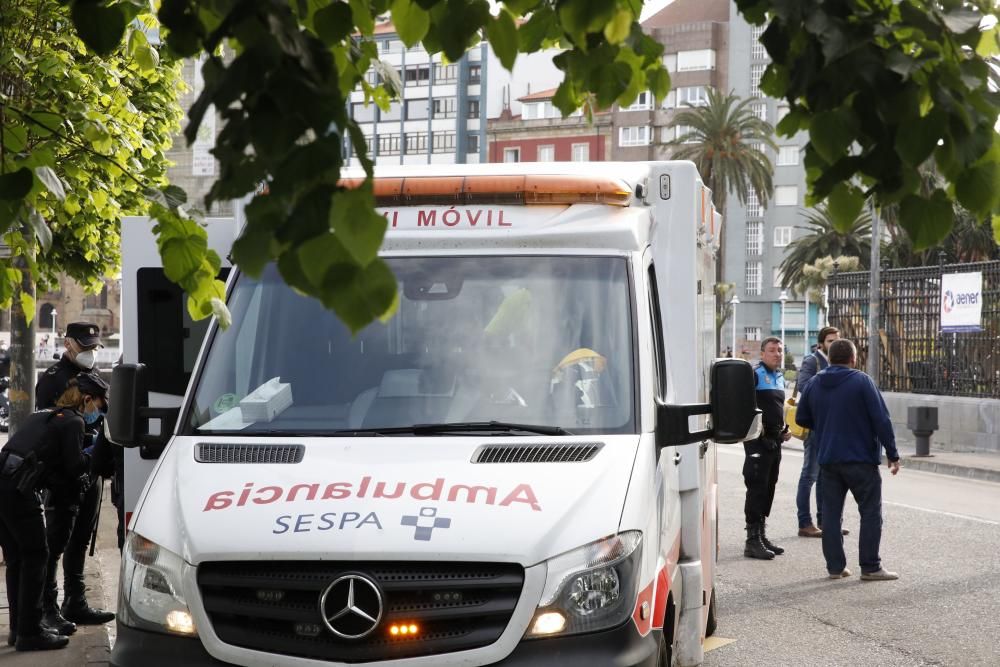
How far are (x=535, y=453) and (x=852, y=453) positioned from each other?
6197mm

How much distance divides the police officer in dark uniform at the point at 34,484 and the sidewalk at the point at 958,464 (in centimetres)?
1686

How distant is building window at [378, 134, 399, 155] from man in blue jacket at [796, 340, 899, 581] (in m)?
96.1

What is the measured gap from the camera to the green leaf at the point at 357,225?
8.27 ft

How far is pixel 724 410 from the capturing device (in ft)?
18.1

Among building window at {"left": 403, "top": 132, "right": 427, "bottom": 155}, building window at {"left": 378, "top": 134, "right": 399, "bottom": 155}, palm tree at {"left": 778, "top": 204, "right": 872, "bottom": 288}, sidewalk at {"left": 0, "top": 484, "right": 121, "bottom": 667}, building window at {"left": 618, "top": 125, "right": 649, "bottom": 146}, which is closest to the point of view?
sidewalk at {"left": 0, "top": 484, "right": 121, "bottom": 667}

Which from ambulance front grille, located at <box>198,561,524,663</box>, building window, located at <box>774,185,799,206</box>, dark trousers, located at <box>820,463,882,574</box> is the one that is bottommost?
dark trousers, located at <box>820,463,882,574</box>

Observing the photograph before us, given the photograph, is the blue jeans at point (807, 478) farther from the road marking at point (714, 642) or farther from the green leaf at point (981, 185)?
the green leaf at point (981, 185)

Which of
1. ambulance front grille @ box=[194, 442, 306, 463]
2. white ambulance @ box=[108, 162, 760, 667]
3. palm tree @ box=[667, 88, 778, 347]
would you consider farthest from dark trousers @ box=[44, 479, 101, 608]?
palm tree @ box=[667, 88, 778, 347]

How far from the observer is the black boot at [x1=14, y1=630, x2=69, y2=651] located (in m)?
7.74

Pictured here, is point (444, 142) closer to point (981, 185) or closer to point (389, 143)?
point (389, 143)

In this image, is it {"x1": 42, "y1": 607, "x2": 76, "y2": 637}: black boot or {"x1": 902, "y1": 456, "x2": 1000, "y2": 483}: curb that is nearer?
{"x1": 42, "y1": 607, "x2": 76, "y2": 637}: black boot

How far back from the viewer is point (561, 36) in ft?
13.8

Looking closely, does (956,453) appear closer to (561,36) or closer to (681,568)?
(681,568)

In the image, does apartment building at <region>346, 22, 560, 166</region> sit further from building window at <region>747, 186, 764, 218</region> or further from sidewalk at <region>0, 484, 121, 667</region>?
sidewalk at <region>0, 484, 121, 667</region>
